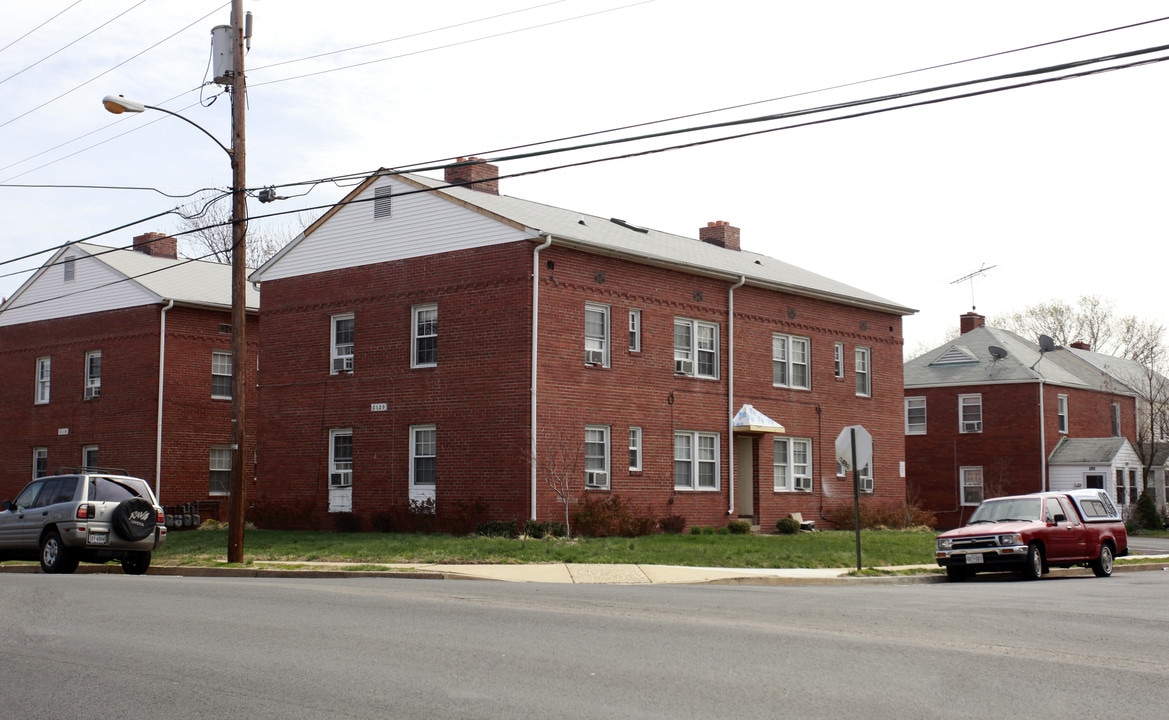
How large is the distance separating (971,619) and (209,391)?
3011cm

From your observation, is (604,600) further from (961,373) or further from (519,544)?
(961,373)

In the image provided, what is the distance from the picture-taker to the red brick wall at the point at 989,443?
4800 centimetres

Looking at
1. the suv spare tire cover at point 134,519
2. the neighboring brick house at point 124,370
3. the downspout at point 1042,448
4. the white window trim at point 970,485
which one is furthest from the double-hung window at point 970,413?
the suv spare tire cover at point 134,519

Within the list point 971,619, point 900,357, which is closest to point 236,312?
point 971,619

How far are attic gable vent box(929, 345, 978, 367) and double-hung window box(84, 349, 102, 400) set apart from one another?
1307 inches

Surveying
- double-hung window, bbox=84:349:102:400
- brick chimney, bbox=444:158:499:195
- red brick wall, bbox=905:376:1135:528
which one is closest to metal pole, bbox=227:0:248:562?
brick chimney, bbox=444:158:499:195

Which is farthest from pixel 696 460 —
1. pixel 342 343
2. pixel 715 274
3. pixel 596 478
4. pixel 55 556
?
pixel 55 556

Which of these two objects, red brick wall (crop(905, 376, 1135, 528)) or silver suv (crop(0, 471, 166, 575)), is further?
red brick wall (crop(905, 376, 1135, 528))

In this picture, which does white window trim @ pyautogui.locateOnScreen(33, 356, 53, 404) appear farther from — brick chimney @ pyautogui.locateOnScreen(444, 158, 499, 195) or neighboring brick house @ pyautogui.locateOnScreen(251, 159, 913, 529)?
brick chimney @ pyautogui.locateOnScreen(444, 158, 499, 195)

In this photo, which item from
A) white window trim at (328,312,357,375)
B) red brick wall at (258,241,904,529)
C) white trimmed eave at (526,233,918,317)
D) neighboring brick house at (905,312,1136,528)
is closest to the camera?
red brick wall at (258,241,904,529)

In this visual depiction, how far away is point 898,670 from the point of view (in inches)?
373

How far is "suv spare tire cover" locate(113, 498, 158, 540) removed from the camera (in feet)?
68.5

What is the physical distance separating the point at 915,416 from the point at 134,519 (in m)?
36.9

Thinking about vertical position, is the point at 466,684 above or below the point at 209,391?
below
